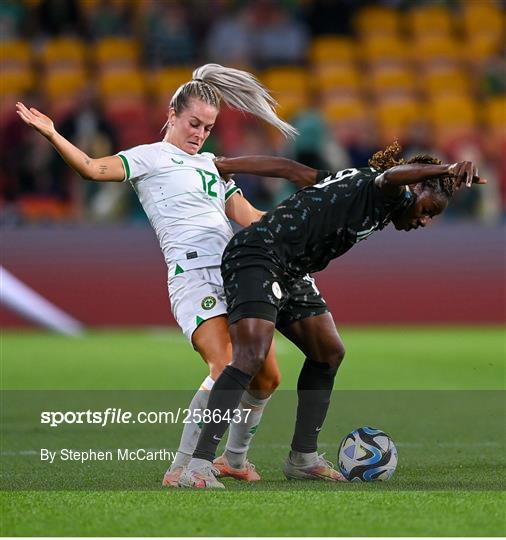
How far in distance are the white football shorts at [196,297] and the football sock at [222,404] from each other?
51cm

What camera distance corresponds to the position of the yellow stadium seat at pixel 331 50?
20547 millimetres

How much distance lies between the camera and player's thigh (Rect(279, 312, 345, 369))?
264 inches

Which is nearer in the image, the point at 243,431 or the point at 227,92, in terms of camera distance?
the point at 243,431

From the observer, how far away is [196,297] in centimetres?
659

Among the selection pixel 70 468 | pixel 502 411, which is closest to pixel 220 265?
pixel 70 468

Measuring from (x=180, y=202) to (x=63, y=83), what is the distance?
12.7 m

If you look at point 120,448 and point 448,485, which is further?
point 120,448

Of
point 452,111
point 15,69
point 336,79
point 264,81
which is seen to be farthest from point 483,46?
point 15,69

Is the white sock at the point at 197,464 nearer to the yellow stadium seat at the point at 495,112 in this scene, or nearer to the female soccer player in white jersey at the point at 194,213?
the female soccer player in white jersey at the point at 194,213

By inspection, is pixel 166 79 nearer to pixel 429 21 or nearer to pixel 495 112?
pixel 429 21

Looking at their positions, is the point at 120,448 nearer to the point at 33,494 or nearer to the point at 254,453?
the point at 254,453

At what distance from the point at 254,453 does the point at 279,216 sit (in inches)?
73.1

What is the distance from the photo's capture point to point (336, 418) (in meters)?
9.21

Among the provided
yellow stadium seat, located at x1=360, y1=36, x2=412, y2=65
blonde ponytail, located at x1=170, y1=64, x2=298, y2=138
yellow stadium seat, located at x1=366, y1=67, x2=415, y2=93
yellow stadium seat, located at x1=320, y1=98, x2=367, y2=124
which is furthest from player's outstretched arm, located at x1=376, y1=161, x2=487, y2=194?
yellow stadium seat, located at x1=360, y1=36, x2=412, y2=65
